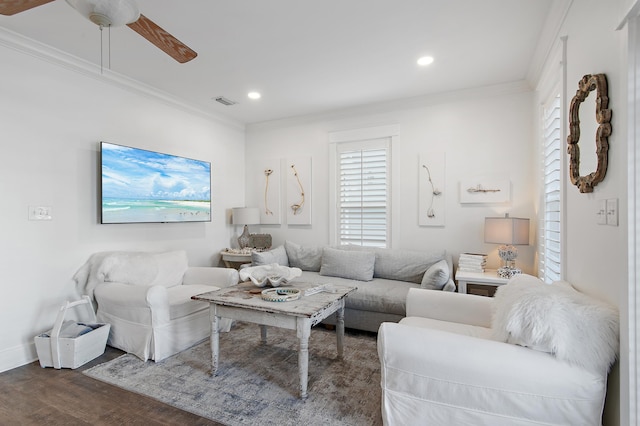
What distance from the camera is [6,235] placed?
8.11ft

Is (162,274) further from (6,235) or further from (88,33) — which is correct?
(88,33)

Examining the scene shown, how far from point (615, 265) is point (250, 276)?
7.70 feet

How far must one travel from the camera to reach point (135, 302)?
2619 mm

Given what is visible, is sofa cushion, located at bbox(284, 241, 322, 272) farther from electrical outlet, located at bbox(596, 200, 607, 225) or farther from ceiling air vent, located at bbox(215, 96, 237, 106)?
electrical outlet, located at bbox(596, 200, 607, 225)

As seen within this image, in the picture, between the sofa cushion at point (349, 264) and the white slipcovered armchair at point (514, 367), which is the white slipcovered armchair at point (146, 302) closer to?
the sofa cushion at point (349, 264)

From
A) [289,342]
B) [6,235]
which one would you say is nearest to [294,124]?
[289,342]

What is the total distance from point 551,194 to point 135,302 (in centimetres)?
366

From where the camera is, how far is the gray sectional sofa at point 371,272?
3.02 meters

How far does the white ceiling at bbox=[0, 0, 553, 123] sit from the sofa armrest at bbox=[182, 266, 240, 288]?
6.70ft

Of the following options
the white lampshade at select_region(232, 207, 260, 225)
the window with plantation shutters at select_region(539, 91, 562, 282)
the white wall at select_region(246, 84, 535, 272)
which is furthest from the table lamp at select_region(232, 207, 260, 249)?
the window with plantation shutters at select_region(539, 91, 562, 282)

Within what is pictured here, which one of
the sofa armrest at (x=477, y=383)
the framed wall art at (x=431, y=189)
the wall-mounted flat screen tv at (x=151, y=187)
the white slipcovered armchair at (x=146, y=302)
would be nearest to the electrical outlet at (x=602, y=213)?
the sofa armrest at (x=477, y=383)

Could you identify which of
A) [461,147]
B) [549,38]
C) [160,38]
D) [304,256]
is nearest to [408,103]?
[461,147]

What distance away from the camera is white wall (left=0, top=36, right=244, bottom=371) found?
98.3 inches

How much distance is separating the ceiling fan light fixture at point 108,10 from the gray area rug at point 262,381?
2.28 metres
